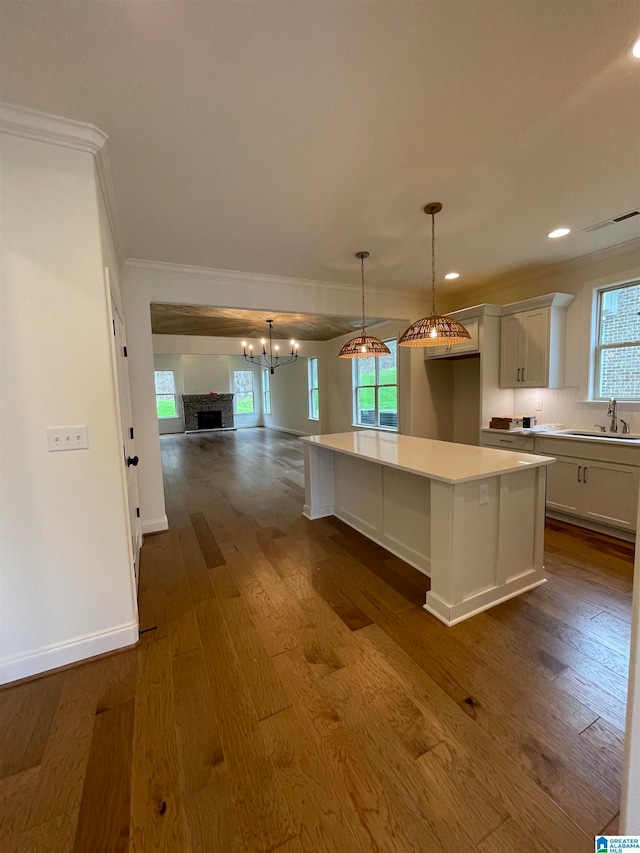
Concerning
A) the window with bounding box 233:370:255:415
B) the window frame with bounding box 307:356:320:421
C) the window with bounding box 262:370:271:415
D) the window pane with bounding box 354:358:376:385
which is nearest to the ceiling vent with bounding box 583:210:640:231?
the window pane with bounding box 354:358:376:385

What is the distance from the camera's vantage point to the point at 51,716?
1532 mm

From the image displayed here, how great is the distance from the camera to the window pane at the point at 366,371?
23.0 ft

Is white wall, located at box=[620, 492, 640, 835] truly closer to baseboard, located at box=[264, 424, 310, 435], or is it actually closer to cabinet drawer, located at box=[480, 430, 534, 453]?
cabinet drawer, located at box=[480, 430, 534, 453]

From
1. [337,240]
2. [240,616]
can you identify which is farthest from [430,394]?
[240,616]

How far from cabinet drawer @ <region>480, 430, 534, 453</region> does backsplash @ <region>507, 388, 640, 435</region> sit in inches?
23.4

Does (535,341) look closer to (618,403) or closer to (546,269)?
(546,269)

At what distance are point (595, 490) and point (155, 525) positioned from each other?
4.26 metres

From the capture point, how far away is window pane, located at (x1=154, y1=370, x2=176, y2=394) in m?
12.2

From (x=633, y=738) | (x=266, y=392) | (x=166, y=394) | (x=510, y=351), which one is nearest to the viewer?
(x=633, y=738)

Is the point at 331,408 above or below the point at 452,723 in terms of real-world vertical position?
above

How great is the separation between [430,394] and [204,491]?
3673mm

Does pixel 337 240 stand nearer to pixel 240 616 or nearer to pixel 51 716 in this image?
pixel 240 616

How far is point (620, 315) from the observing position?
3.46m

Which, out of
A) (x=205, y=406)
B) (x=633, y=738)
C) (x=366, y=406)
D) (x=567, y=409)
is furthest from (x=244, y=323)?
(x=205, y=406)
